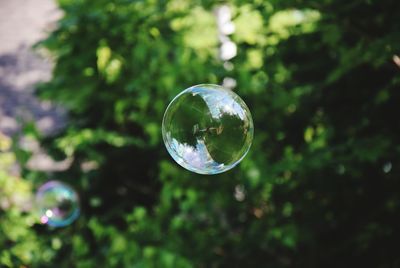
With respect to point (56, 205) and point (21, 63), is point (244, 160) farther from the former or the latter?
point (21, 63)

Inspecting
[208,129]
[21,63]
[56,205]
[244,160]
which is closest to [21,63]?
[21,63]

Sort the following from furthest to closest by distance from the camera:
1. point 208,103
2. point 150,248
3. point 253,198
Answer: point 253,198
point 150,248
point 208,103

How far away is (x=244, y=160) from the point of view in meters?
3.85

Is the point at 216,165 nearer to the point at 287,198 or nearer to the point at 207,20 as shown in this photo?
the point at 287,198

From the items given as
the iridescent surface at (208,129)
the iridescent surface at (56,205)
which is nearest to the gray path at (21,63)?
the iridescent surface at (56,205)

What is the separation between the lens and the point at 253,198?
4316mm

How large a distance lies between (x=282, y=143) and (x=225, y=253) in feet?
3.72

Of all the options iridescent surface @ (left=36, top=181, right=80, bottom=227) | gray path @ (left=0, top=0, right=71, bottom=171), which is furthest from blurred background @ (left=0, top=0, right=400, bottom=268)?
gray path @ (left=0, top=0, right=71, bottom=171)

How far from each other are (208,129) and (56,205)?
7.37ft

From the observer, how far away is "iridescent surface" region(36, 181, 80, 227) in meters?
4.14

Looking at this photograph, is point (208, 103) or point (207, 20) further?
point (207, 20)

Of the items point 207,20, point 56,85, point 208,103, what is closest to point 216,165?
point 208,103

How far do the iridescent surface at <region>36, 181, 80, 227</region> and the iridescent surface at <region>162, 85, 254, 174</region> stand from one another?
197 centimetres

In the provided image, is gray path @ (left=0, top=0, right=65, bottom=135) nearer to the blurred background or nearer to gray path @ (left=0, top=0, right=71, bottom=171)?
gray path @ (left=0, top=0, right=71, bottom=171)
